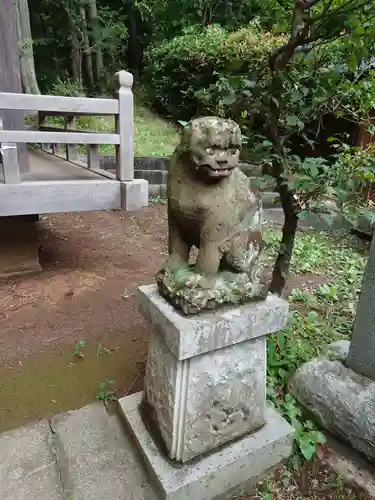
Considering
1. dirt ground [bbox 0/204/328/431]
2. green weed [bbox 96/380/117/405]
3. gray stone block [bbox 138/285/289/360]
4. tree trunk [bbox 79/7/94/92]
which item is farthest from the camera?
tree trunk [bbox 79/7/94/92]

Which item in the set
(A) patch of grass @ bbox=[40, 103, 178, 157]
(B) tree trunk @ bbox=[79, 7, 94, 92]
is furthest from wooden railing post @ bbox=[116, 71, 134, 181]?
(B) tree trunk @ bbox=[79, 7, 94, 92]

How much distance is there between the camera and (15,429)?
199cm

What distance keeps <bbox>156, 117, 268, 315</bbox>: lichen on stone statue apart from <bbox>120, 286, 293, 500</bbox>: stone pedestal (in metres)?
0.09

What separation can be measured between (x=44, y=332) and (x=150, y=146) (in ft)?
21.1

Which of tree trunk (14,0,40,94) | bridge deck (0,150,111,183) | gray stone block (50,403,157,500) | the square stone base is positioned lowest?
gray stone block (50,403,157,500)

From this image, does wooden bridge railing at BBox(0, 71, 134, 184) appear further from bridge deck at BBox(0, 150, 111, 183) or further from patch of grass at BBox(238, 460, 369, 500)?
patch of grass at BBox(238, 460, 369, 500)

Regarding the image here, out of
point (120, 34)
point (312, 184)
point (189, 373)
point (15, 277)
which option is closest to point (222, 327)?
point (189, 373)

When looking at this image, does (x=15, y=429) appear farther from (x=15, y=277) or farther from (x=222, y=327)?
(x=15, y=277)

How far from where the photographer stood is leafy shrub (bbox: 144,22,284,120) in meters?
8.55

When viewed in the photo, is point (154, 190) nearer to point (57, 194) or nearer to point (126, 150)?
point (126, 150)

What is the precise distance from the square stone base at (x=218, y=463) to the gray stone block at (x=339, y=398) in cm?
24

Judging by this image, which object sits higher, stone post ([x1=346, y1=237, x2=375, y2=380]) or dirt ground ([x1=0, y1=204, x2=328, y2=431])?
stone post ([x1=346, y1=237, x2=375, y2=380])

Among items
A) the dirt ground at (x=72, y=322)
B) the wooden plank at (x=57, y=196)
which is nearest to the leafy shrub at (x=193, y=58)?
the dirt ground at (x=72, y=322)

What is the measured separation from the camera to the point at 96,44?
10.5 metres
